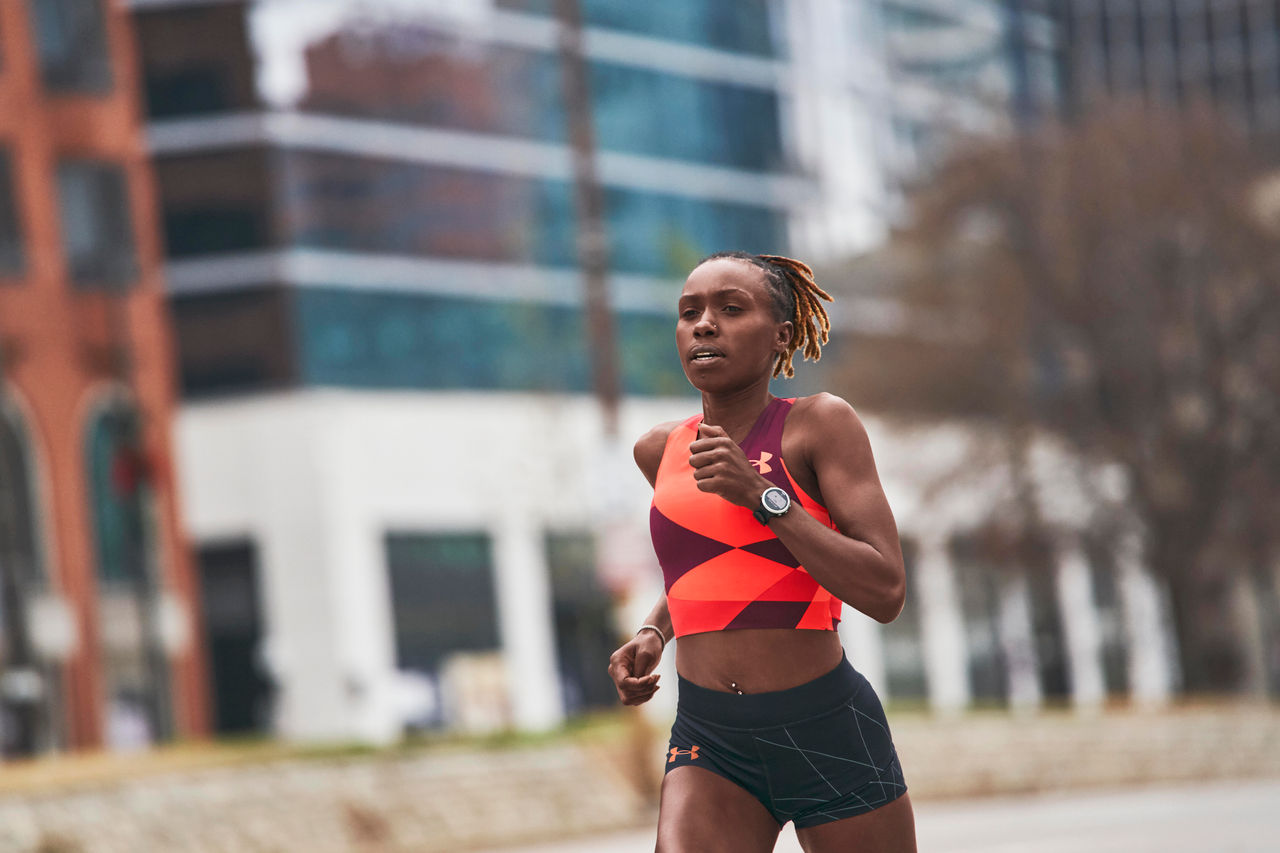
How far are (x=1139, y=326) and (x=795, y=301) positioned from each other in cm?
2554

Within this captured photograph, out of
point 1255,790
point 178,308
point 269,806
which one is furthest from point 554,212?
point 269,806

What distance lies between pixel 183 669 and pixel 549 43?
13726mm

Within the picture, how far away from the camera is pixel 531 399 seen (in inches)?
1487

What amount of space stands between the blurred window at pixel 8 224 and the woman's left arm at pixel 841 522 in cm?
2976

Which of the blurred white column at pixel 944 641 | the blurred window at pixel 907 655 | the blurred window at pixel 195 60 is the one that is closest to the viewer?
the blurred window at pixel 195 60

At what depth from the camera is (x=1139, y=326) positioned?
94.3 ft

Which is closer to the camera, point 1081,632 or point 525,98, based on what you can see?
point 525,98

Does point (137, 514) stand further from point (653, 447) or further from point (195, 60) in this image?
point (653, 447)

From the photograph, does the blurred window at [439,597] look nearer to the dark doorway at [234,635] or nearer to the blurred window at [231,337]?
the dark doorway at [234,635]

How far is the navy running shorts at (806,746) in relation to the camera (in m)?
3.81

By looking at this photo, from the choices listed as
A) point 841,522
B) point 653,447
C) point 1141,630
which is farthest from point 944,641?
point 841,522

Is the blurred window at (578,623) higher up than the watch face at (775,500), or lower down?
lower down

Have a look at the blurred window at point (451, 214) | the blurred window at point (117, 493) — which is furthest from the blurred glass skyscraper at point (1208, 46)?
the blurred window at point (117, 493)

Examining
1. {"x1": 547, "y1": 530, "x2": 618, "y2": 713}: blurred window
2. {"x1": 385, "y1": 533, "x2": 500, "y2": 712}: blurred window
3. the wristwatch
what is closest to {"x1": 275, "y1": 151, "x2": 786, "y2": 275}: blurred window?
{"x1": 385, "y1": 533, "x2": 500, "y2": 712}: blurred window
